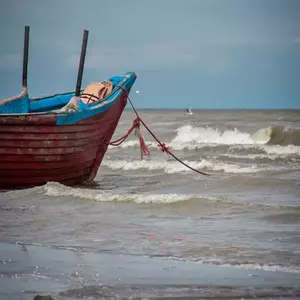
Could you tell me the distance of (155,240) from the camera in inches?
316

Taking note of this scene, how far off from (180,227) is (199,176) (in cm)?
686

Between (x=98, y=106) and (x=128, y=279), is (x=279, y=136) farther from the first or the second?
(x=128, y=279)

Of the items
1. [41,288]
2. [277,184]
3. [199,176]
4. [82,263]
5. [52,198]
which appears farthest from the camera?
[199,176]

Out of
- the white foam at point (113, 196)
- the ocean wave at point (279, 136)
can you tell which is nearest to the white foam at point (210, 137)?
the ocean wave at point (279, 136)

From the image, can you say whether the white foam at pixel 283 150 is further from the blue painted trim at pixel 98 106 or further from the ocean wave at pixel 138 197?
the ocean wave at pixel 138 197

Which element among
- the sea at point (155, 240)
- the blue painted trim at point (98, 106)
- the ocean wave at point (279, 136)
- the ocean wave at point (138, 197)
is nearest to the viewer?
the sea at point (155, 240)

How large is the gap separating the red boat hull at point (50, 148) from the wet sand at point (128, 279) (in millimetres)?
4958

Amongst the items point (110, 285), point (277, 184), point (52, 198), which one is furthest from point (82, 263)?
point (277, 184)

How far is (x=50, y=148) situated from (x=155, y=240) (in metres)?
4.92

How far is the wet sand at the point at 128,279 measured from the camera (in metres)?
5.64

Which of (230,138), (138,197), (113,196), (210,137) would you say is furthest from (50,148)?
(210,137)

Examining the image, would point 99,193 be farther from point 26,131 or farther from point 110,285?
point 110,285

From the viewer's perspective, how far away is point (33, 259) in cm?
698

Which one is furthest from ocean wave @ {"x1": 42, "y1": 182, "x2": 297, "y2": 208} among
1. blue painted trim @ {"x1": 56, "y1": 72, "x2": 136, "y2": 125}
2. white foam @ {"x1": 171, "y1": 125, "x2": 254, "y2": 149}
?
white foam @ {"x1": 171, "y1": 125, "x2": 254, "y2": 149}
